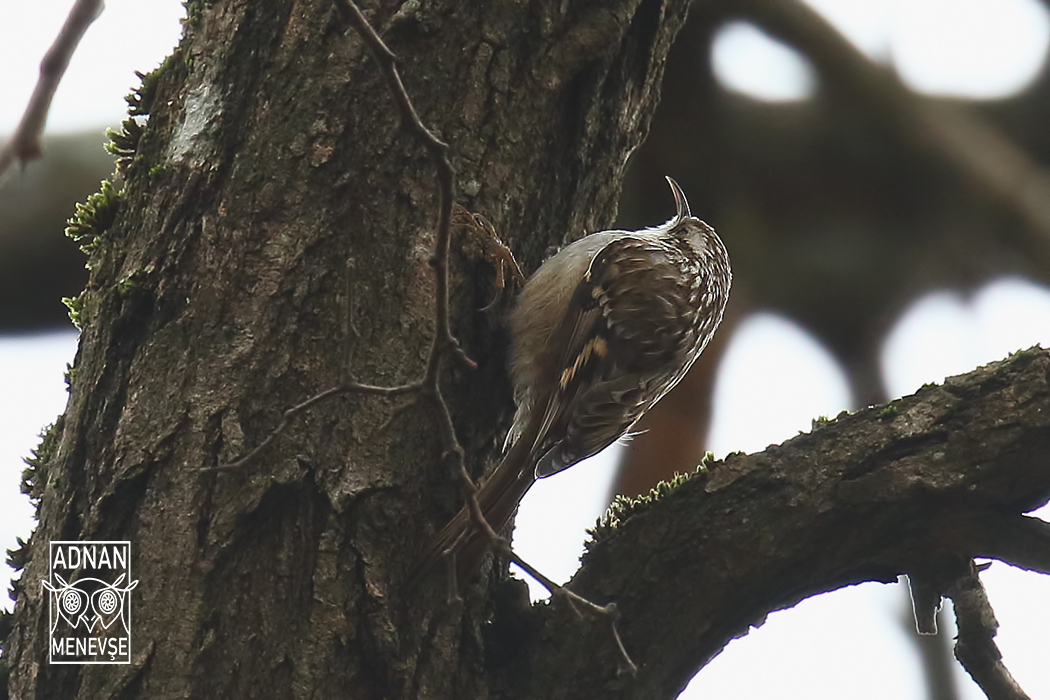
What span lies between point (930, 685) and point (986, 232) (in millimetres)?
1473

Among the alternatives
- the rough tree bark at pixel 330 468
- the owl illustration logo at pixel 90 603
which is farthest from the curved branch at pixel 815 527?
the owl illustration logo at pixel 90 603

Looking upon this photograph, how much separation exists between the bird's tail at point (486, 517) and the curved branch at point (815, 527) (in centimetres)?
17

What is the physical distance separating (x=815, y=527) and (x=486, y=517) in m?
0.64

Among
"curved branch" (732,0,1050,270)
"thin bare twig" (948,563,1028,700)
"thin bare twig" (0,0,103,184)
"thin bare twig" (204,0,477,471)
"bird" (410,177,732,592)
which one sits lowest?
"thin bare twig" (948,563,1028,700)

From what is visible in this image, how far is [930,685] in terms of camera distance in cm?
319

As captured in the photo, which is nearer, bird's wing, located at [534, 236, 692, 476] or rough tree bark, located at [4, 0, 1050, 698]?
rough tree bark, located at [4, 0, 1050, 698]

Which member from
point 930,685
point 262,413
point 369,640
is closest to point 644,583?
point 369,640

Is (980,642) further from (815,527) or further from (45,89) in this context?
(45,89)

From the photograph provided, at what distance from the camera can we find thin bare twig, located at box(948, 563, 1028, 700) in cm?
177

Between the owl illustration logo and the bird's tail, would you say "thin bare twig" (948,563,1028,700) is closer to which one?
the bird's tail

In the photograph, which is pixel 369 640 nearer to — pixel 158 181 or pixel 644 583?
pixel 644 583

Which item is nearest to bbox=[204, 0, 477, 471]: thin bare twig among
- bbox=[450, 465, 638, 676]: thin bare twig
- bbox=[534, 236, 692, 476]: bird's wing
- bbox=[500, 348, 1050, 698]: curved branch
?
bbox=[450, 465, 638, 676]: thin bare twig

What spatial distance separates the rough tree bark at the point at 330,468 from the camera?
167 centimetres

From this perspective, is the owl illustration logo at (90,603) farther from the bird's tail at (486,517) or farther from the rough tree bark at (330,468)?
the bird's tail at (486,517)
